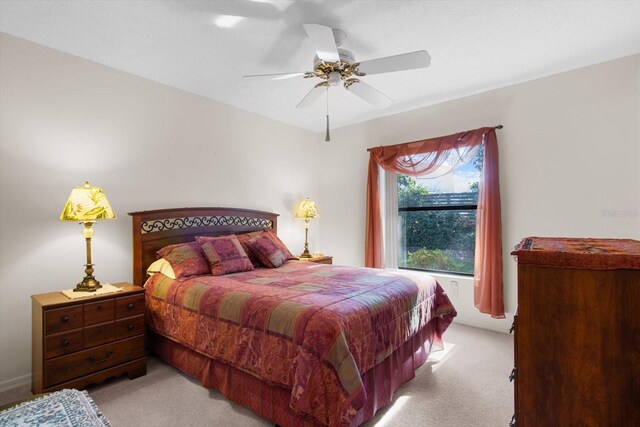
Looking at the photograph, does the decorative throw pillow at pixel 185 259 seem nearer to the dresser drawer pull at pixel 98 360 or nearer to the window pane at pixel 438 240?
the dresser drawer pull at pixel 98 360

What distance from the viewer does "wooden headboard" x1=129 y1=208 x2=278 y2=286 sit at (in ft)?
9.80

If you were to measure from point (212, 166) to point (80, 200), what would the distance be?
1.56 metres

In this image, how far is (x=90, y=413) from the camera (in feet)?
3.38

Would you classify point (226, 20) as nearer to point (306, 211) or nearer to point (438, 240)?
point (306, 211)

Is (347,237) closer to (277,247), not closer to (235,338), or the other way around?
(277,247)

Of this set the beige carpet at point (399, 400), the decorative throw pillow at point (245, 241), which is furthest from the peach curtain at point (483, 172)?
the decorative throw pillow at point (245, 241)

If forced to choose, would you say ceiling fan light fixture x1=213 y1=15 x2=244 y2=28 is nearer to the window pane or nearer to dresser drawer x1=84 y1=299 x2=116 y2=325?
dresser drawer x1=84 y1=299 x2=116 y2=325

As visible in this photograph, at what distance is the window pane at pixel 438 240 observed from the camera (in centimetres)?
390

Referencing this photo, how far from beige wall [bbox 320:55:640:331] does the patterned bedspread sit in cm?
143

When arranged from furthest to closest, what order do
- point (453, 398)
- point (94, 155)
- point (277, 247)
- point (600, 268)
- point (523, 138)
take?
point (277, 247)
point (523, 138)
point (94, 155)
point (453, 398)
point (600, 268)

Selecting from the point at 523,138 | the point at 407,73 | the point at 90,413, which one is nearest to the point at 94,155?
the point at 90,413

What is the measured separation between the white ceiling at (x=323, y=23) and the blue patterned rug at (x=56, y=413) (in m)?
2.26

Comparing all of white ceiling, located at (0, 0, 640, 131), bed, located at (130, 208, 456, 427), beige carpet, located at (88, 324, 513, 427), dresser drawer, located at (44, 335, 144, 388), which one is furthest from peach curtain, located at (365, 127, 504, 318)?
dresser drawer, located at (44, 335, 144, 388)

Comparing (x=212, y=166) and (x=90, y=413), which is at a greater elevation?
(x=212, y=166)
